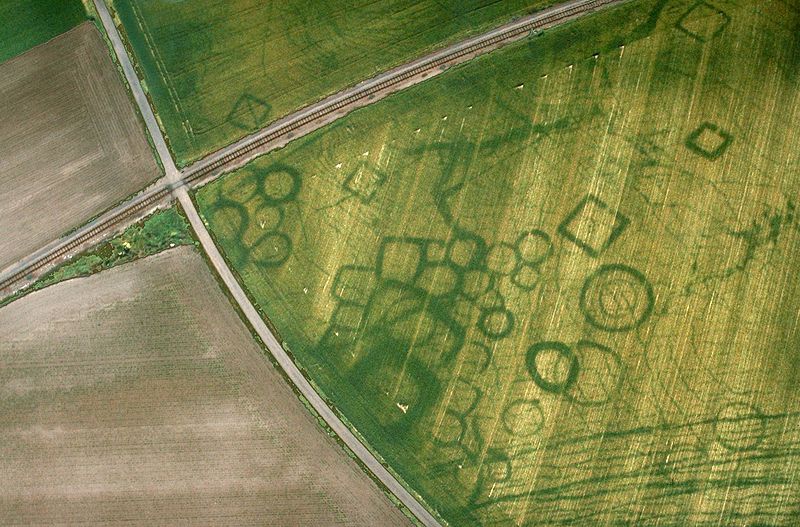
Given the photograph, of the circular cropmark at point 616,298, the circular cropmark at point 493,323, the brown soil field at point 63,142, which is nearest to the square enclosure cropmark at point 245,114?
the brown soil field at point 63,142

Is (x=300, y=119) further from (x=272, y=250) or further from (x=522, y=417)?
(x=522, y=417)

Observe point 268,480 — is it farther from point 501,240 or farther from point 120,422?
point 501,240

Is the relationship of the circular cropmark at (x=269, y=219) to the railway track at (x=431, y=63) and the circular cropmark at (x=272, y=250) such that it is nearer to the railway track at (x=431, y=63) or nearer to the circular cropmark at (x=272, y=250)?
the circular cropmark at (x=272, y=250)

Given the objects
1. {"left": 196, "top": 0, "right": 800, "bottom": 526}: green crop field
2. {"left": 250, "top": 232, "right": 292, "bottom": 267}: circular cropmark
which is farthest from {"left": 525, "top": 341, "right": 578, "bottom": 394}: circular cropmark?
{"left": 250, "top": 232, "right": 292, "bottom": 267}: circular cropmark

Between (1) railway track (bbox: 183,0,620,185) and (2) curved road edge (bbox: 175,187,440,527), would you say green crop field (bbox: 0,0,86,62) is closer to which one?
(2) curved road edge (bbox: 175,187,440,527)

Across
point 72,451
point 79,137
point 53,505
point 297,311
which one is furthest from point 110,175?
point 53,505

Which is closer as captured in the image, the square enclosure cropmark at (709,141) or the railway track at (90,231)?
the square enclosure cropmark at (709,141)
